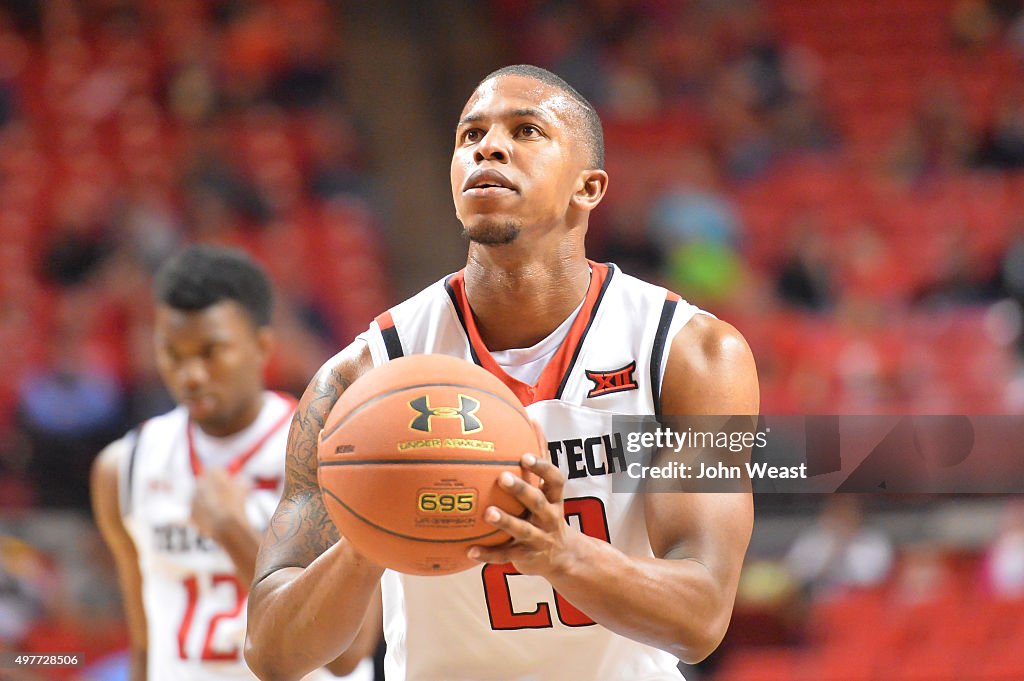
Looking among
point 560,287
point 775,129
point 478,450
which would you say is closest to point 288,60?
point 775,129

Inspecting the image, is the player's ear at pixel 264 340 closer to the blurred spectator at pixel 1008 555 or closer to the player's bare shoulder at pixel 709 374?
the player's bare shoulder at pixel 709 374

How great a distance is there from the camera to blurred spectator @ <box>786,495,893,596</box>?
778 centimetres

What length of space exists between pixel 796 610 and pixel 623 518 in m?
4.85

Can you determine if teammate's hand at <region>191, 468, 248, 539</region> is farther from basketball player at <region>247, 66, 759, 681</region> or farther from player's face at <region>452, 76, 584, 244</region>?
player's face at <region>452, 76, 584, 244</region>

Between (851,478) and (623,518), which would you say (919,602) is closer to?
(851,478)

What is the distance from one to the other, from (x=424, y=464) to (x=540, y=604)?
2.95ft

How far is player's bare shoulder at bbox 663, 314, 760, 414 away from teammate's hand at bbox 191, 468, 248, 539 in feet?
5.58

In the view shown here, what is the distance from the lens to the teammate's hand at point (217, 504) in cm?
423

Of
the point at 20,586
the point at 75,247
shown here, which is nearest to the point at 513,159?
the point at 20,586

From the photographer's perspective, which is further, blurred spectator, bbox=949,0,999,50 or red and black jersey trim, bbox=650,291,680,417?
blurred spectator, bbox=949,0,999,50

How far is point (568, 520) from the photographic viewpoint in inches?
128

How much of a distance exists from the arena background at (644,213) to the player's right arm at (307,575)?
3240 millimetres

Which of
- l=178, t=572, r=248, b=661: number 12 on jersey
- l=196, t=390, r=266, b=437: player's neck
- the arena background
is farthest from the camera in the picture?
the arena background

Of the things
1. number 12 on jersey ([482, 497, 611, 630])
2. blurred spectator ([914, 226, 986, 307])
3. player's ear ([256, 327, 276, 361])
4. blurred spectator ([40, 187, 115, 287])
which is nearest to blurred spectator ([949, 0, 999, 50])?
blurred spectator ([914, 226, 986, 307])
